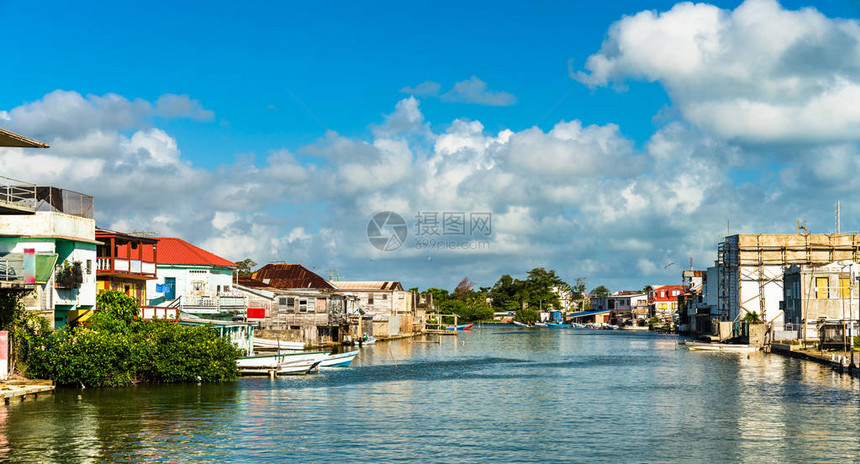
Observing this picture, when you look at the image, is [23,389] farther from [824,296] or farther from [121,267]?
[824,296]

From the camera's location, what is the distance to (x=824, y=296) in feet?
316

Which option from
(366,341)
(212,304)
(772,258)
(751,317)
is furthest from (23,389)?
(772,258)

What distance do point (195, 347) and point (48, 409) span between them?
39.8 ft

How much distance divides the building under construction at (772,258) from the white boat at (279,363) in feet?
245

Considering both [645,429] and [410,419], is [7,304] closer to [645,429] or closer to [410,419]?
[410,419]

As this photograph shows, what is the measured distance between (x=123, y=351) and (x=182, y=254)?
28816mm

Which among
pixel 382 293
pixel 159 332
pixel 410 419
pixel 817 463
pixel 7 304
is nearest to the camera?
pixel 817 463

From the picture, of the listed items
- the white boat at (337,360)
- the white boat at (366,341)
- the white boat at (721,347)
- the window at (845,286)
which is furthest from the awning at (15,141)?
the window at (845,286)

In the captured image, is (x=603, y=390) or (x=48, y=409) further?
(x=603, y=390)

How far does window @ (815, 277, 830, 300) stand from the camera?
9612 centimetres

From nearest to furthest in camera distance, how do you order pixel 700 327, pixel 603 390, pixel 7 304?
pixel 7 304, pixel 603 390, pixel 700 327

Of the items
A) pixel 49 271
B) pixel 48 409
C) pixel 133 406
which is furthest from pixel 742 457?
pixel 49 271

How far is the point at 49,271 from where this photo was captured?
46.4 metres

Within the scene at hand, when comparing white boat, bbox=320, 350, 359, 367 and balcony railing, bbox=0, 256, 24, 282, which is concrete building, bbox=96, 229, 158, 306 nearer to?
balcony railing, bbox=0, 256, 24, 282
